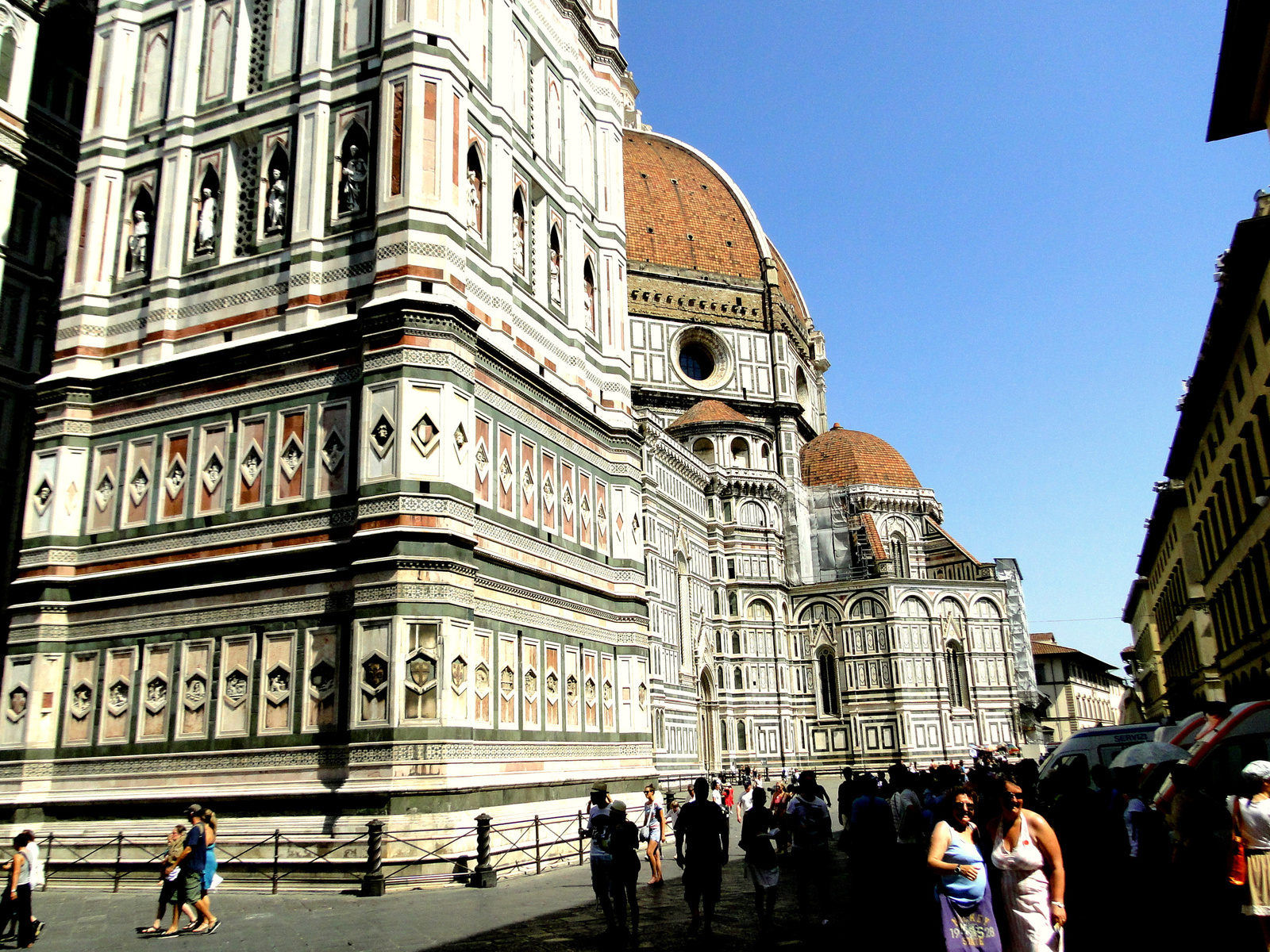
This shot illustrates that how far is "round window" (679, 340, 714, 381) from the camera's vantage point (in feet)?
243

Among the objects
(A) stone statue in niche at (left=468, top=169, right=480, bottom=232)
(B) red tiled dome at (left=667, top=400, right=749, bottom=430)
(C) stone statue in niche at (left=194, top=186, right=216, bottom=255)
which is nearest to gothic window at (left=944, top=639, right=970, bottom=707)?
(B) red tiled dome at (left=667, top=400, right=749, bottom=430)

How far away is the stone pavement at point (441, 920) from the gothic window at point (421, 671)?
2.50 m

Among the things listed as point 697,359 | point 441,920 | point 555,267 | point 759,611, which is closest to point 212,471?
point 555,267

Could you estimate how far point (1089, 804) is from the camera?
11742mm

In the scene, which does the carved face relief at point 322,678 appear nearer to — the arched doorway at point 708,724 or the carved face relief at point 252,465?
the carved face relief at point 252,465

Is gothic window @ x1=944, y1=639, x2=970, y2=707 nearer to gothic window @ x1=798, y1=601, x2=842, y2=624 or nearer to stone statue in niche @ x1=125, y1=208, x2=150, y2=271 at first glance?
gothic window @ x1=798, y1=601, x2=842, y2=624

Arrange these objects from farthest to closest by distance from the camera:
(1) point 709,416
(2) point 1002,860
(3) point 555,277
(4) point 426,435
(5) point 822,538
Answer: (5) point 822,538, (1) point 709,416, (3) point 555,277, (4) point 426,435, (2) point 1002,860

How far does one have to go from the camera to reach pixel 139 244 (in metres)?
20.2

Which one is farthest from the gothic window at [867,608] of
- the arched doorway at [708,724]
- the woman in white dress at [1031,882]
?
the woman in white dress at [1031,882]

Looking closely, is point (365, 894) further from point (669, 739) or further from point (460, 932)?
point (669, 739)

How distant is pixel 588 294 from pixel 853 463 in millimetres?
52467

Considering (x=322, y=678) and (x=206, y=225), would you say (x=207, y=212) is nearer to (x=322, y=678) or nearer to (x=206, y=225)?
(x=206, y=225)

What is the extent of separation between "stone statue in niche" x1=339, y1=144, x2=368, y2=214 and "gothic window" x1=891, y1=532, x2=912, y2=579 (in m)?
57.7

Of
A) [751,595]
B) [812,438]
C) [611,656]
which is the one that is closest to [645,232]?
[812,438]
